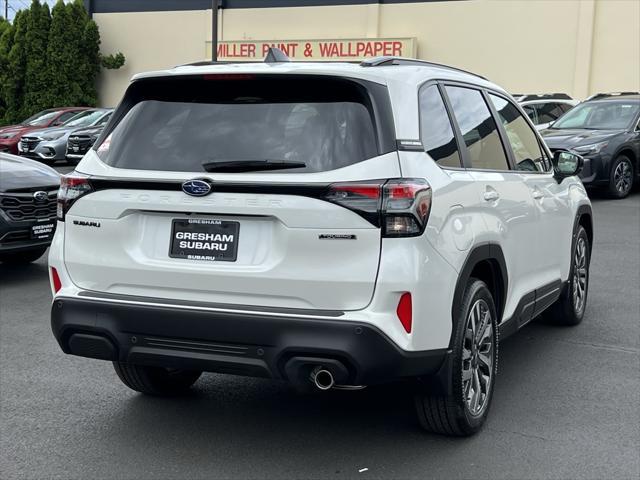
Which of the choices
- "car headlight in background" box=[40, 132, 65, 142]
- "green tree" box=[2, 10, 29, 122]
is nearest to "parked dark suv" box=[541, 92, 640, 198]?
"car headlight in background" box=[40, 132, 65, 142]

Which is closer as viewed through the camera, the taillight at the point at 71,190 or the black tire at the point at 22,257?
the taillight at the point at 71,190

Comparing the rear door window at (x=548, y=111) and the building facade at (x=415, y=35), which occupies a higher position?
the building facade at (x=415, y=35)

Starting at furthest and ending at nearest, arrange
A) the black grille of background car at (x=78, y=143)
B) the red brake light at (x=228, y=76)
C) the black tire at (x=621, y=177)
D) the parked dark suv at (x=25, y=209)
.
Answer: the black grille of background car at (x=78, y=143), the black tire at (x=621, y=177), the parked dark suv at (x=25, y=209), the red brake light at (x=228, y=76)

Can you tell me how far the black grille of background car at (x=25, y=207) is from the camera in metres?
8.20

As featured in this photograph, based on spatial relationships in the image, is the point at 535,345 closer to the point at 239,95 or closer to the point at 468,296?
the point at 468,296

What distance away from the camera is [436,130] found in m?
4.25

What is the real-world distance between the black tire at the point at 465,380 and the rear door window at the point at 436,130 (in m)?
0.63

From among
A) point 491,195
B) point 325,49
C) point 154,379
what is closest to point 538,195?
point 491,195

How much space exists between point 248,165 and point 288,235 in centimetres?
38

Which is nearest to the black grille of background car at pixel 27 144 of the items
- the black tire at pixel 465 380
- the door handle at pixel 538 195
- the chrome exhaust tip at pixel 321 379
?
the door handle at pixel 538 195

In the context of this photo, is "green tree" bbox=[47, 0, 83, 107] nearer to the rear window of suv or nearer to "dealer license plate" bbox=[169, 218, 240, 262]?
the rear window of suv

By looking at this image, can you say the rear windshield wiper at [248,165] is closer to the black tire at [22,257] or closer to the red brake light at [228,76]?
the red brake light at [228,76]

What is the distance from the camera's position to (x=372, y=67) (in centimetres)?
404

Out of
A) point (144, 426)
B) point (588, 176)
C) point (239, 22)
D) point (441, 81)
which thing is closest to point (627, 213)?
point (588, 176)
